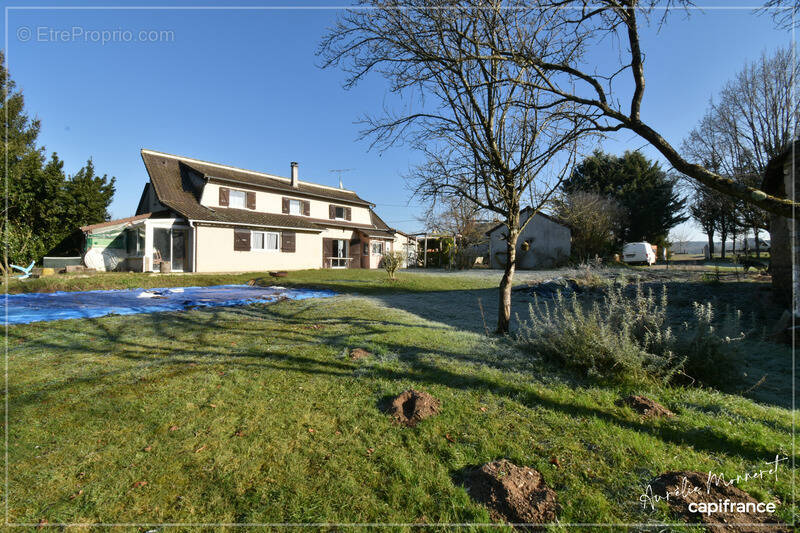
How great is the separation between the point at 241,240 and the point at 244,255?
92 cm

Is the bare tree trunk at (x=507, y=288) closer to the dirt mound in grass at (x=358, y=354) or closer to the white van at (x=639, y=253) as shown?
the dirt mound in grass at (x=358, y=354)

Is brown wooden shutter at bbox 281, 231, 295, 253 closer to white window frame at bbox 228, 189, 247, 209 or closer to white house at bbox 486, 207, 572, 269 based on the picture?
white window frame at bbox 228, 189, 247, 209

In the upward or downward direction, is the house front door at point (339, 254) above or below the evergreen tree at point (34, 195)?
below

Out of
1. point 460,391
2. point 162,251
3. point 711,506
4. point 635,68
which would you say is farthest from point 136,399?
point 162,251

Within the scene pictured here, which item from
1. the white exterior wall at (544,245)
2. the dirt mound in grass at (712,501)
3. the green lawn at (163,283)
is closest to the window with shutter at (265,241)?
the green lawn at (163,283)

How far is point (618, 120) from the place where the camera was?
3.79 m

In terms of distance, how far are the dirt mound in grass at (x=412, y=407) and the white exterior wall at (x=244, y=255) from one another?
18195mm

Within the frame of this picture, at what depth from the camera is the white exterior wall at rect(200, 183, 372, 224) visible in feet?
67.2

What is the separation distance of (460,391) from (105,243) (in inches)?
875

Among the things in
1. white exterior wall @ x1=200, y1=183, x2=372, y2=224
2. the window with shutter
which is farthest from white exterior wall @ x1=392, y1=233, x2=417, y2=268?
the window with shutter

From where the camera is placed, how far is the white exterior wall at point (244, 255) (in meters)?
18.2

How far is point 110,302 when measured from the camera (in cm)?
939

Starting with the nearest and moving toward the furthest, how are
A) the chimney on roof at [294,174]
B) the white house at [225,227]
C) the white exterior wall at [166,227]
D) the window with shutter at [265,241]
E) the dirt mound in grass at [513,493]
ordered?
the dirt mound in grass at [513,493] → the white exterior wall at [166,227] → the white house at [225,227] → the window with shutter at [265,241] → the chimney on roof at [294,174]

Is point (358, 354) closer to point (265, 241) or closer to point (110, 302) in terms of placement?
point (110, 302)
